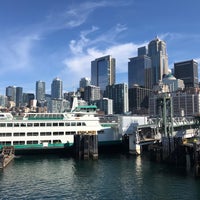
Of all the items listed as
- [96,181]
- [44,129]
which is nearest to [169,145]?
[96,181]

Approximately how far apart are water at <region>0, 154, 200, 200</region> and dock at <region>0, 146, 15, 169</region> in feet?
3.42

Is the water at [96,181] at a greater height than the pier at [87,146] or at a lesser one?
lesser

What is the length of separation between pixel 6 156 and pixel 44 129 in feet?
43.7

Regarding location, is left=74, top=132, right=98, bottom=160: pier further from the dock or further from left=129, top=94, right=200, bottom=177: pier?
the dock

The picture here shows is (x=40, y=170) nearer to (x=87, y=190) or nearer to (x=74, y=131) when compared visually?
(x=87, y=190)

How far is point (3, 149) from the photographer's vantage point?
198 feet

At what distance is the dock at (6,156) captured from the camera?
4900 cm

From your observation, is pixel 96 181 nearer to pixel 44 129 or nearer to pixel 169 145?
pixel 169 145

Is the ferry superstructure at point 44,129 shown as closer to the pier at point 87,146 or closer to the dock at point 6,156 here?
the dock at point 6,156

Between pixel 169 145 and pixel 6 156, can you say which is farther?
pixel 6 156

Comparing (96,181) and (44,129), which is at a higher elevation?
(44,129)

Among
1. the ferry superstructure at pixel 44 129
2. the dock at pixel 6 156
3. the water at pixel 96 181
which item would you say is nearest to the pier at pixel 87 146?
the ferry superstructure at pixel 44 129

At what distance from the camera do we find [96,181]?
39469mm

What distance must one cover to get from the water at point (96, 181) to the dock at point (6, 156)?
41.1 inches
